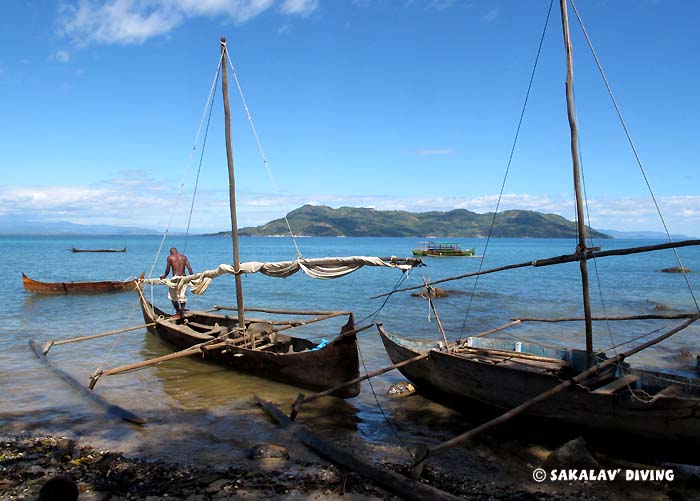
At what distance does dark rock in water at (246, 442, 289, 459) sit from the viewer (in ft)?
26.0

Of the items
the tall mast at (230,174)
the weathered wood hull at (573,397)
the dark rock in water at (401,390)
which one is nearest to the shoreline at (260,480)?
the weathered wood hull at (573,397)

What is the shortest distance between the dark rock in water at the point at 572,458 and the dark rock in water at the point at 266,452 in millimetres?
4247

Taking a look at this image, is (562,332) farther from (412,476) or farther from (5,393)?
(5,393)

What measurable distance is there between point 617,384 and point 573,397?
855 millimetres

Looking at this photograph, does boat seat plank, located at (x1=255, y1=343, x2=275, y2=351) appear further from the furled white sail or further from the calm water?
the furled white sail

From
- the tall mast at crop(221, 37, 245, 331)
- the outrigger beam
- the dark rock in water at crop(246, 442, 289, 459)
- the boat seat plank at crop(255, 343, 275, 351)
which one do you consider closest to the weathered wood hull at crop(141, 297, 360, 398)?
the boat seat plank at crop(255, 343, 275, 351)

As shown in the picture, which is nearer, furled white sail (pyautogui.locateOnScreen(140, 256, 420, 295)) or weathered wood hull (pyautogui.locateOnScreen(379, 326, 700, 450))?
weathered wood hull (pyautogui.locateOnScreen(379, 326, 700, 450))

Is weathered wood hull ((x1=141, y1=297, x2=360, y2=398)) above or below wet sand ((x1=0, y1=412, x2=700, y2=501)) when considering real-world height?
above

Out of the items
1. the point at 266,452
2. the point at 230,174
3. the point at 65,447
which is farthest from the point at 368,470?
the point at 230,174

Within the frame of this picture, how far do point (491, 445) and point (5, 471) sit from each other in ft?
25.4

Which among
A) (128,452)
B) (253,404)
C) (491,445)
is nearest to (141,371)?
(253,404)

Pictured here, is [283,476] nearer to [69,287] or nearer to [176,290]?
[176,290]

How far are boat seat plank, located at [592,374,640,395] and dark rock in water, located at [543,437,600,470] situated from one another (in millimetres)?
859

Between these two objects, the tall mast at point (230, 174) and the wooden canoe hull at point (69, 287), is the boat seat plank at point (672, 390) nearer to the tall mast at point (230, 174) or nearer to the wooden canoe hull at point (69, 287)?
the tall mast at point (230, 174)
